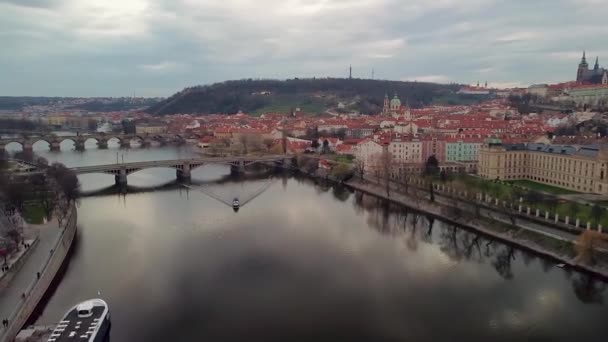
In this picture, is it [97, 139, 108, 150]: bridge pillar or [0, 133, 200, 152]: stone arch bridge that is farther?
[97, 139, 108, 150]: bridge pillar

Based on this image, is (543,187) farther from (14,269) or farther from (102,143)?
(102,143)

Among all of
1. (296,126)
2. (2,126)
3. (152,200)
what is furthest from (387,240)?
(2,126)

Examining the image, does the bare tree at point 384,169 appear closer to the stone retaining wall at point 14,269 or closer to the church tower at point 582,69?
the stone retaining wall at point 14,269

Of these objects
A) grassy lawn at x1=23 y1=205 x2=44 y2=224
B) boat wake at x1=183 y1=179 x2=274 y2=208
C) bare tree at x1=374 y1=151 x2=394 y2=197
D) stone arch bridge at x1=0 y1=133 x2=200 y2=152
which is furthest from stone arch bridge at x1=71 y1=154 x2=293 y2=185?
stone arch bridge at x1=0 y1=133 x2=200 y2=152

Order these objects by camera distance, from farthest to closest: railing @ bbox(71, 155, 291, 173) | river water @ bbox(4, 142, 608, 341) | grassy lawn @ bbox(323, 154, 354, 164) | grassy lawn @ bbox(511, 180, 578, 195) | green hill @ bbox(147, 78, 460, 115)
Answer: green hill @ bbox(147, 78, 460, 115), grassy lawn @ bbox(323, 154, 354, 164), railing @ bbox(71, 155, 291, 173), grassy lawn @ bbox(511, 180, 578, 195), river water @ bbox(4, 142, 608, 341)

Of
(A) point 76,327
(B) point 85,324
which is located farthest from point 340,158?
(A) point 76,327

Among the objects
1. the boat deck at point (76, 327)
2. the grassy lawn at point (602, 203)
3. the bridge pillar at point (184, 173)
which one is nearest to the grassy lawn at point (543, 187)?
the grassy lawn at point (602, 203)

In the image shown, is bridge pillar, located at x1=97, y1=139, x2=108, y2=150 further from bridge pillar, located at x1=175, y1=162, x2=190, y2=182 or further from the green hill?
the green hill
